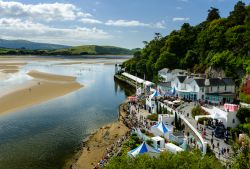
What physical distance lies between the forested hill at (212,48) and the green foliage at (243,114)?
14360 millimetres

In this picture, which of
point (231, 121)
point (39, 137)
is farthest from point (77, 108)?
point (231, 121)

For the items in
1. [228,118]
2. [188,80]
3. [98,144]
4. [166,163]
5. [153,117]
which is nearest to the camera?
[166,163]

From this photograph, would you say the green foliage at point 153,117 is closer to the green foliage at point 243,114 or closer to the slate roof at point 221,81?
the green foliage at point 243,114

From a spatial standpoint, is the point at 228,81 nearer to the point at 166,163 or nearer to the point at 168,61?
the point at 168,61

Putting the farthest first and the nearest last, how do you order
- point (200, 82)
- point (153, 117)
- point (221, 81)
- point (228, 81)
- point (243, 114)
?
point (228, 81), point (221, 81), point (200, 82), point (153, 117), point (243, 114)

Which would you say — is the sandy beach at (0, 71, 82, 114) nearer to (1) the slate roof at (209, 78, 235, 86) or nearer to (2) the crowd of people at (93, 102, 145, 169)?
(2) the crowd of people at (93, 102, 145, 169)

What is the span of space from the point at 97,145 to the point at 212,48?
35.5 m

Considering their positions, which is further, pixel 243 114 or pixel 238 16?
pixel 238 16

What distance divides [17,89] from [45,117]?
24081 mm

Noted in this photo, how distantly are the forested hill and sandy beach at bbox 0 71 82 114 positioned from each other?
2171 centimetres

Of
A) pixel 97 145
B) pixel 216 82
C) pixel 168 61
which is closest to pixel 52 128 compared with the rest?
pixel 97 145

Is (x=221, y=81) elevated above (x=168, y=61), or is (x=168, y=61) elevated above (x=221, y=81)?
(x=168, y=61)

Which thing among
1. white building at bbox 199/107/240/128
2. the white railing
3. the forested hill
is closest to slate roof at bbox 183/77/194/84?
the forested hill

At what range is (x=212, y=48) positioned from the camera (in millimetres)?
59469
